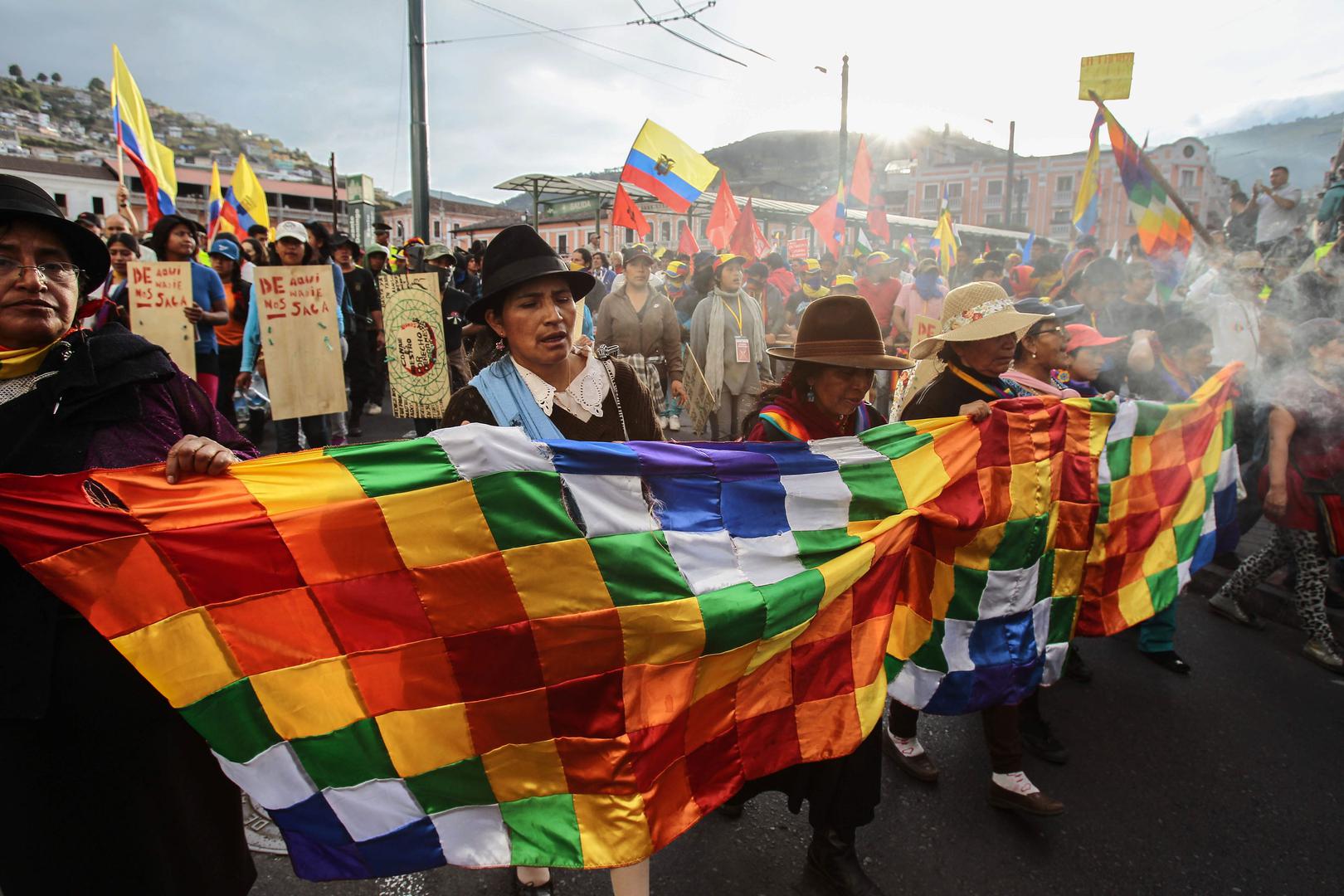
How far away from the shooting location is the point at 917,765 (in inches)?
124

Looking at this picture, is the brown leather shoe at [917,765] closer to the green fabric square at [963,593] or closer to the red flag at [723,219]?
the green fabric square at [963,593]

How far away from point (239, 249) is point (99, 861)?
842 cm

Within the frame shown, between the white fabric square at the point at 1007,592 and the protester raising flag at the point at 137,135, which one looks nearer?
the white fabric square at the point at 1007,592

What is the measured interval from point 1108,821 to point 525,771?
230 cm

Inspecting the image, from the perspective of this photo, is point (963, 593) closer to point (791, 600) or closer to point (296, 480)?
point (791, 600)

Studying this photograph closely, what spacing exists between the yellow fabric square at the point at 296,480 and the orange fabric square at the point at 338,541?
0.06ft

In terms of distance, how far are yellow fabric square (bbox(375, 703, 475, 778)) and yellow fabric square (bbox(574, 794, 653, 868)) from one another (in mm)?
345

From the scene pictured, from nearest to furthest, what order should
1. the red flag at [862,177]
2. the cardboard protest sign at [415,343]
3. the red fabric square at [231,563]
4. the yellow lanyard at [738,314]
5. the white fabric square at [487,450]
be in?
1. the red fabric square at [231,563]
2. the white fabric square at [487,450]
3. the cardboard protest sign at [415,343]
4. the yellow lanyard at [738,314]
5. the red flag at [862,177]

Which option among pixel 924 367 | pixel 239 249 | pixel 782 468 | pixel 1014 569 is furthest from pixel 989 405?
pixel 239 249

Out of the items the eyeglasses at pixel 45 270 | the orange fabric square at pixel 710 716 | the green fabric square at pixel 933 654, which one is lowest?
the green fabric square at pixel 933 654

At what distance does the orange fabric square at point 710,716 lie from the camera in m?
2.12

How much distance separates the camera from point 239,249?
856cm

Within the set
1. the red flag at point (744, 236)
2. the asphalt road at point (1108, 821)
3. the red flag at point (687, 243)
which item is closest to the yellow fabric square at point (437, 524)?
the asphalt road at point (1108, 821)

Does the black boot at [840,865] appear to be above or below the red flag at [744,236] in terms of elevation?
below
